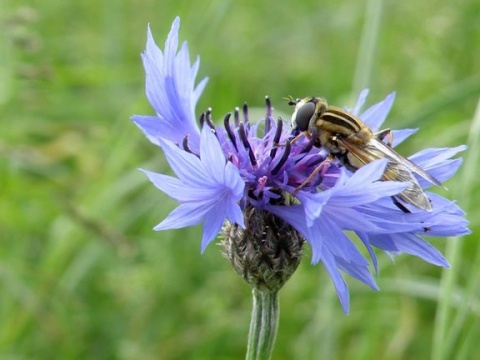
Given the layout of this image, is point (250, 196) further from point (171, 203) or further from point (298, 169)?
point (171, 203)

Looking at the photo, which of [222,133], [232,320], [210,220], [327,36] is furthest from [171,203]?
[327,36]

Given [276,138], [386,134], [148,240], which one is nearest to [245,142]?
[276,138]

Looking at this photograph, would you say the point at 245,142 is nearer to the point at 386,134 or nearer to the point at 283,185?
the point at 283,185

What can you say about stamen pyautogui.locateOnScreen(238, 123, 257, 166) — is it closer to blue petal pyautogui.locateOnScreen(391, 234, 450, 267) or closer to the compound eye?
the compound eye

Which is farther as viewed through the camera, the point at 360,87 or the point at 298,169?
the point at 360,87

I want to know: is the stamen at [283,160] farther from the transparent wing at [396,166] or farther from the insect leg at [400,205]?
the insect leg at [400,205]

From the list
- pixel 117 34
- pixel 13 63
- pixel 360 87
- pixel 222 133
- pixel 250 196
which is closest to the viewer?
pixel 250 196

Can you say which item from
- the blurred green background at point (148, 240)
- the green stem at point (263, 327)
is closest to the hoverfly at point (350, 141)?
the green stem at point (263, 327)
